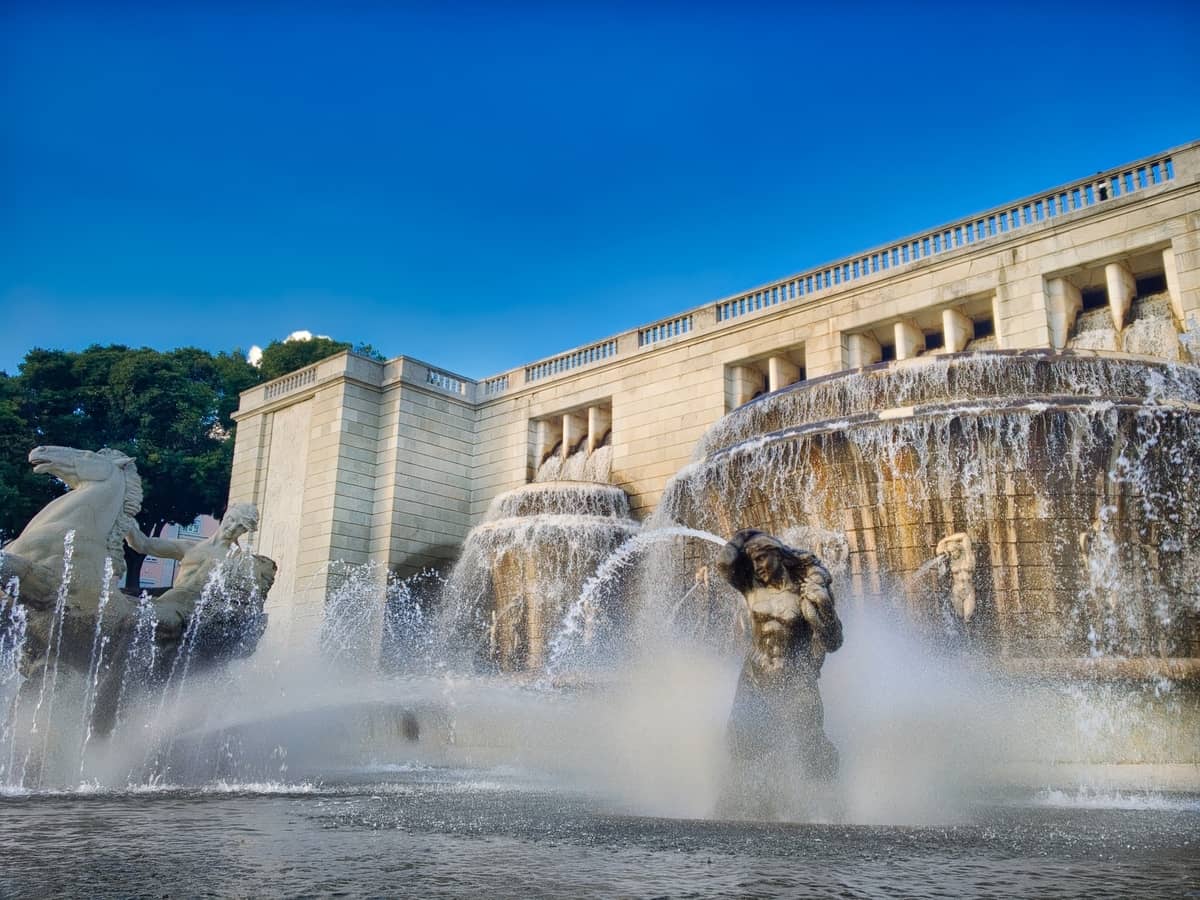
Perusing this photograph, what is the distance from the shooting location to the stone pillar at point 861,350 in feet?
64.0

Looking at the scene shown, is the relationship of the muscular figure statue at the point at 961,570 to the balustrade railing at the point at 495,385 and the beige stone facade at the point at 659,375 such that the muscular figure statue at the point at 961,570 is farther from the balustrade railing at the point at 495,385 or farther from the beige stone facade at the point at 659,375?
the balustrade railing at the point at 495,385

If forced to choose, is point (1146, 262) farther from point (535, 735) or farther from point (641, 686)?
point (535, 735)

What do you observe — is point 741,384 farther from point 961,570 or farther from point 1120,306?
point 961,570

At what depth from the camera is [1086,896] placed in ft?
9.18

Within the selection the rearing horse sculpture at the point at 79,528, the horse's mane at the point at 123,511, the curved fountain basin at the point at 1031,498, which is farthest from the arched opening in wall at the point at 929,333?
the rearing horse sculpture at the point at 79,528

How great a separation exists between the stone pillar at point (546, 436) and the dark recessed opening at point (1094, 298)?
1276cm

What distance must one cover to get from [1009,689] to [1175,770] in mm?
1466

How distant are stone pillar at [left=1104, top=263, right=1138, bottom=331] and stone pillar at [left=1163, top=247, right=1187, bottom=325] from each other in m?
0.72

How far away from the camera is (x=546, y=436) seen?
25.4 metres

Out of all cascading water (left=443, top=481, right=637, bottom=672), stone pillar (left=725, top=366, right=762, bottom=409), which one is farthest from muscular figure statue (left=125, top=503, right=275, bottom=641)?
stone pillar (left=725, top=366, right=762, bottom=409)

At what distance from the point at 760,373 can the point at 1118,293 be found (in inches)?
296

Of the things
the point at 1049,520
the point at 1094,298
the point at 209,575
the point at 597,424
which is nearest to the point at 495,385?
the point at 597,424

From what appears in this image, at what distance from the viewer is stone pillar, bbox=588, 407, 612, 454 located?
24.0 meters

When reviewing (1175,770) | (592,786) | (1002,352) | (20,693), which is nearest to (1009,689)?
(1175,770)
